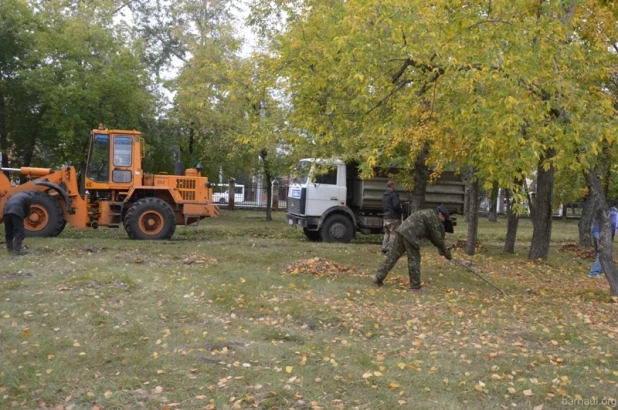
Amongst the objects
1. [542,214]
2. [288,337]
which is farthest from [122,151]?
[542,214]

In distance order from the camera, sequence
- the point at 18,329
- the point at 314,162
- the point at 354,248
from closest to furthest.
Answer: the point at 18,329, the point at 314,162, the point at 354,248

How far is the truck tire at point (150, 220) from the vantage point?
15.2 m

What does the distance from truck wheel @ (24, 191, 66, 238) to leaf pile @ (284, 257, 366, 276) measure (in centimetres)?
661

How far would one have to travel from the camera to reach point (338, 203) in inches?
678

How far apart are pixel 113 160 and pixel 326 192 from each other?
5.85 metres

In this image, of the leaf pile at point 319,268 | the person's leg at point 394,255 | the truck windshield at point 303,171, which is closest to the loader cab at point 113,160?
the truck windshield at point 303,171

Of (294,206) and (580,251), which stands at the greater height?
(294,206)

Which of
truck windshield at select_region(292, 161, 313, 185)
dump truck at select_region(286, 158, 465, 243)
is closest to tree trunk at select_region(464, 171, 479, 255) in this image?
dump truck at select_region(286, 158, 465, 243)

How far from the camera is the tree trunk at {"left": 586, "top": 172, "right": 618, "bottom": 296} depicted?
9.82 metres

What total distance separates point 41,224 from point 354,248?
7.78 meters

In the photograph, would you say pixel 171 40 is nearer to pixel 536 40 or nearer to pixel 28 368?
pixel 536 40

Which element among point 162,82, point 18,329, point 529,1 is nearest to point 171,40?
point 162,82

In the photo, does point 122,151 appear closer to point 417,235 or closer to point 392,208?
point 392,208

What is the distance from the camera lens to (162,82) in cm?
2644
